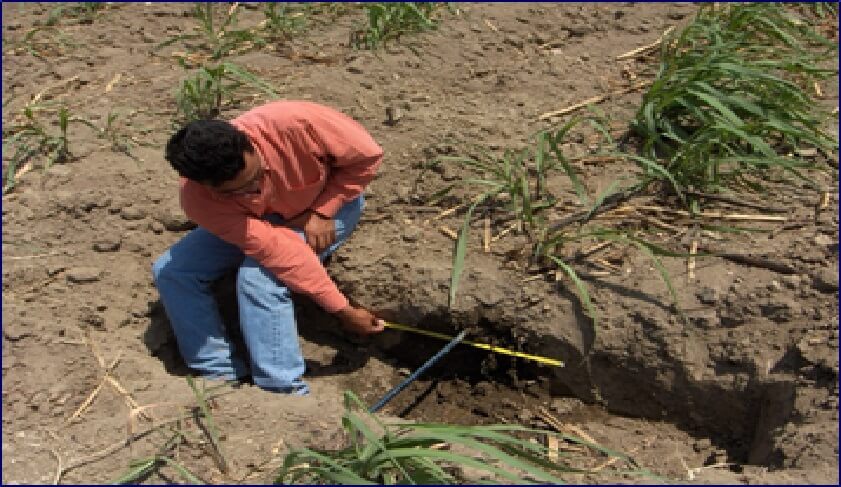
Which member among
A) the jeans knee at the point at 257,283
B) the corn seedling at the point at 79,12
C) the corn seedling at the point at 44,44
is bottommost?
the jeans knee at the point at 257,283

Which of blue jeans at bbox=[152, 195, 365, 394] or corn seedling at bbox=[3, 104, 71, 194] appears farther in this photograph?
corn seedling at bbox=[3, 104, 71, 194]

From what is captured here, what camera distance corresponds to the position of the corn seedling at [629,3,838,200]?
9.07 feet

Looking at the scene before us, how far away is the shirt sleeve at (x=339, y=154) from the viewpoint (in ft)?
8.77

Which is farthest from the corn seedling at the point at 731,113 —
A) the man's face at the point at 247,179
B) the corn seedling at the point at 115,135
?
the corn seedling at the point at 115,135

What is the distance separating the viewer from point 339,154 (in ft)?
8.83

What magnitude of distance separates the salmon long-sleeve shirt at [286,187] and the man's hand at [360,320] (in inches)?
1.9

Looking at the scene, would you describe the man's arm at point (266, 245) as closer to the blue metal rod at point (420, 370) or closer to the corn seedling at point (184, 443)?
the blue metal rod at point (420, 370)

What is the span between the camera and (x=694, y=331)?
249 cm

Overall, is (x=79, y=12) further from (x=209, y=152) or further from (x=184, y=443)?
(x=184, y=443)

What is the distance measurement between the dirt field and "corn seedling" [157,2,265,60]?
19cm

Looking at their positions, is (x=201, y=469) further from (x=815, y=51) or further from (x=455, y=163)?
(x=815, y=51)

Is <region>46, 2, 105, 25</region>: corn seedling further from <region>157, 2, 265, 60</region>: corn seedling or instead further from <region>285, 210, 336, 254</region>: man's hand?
<region>285, 210, 336, 254</region>: man's hand

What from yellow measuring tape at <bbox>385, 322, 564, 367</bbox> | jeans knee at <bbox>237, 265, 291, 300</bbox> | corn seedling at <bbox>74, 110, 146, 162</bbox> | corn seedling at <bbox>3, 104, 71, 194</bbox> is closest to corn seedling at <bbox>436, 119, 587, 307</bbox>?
yellow measuring tape at <bbox>385, 322, 564, 367</bbox>

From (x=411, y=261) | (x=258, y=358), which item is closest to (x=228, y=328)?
(x=258, y=358)
